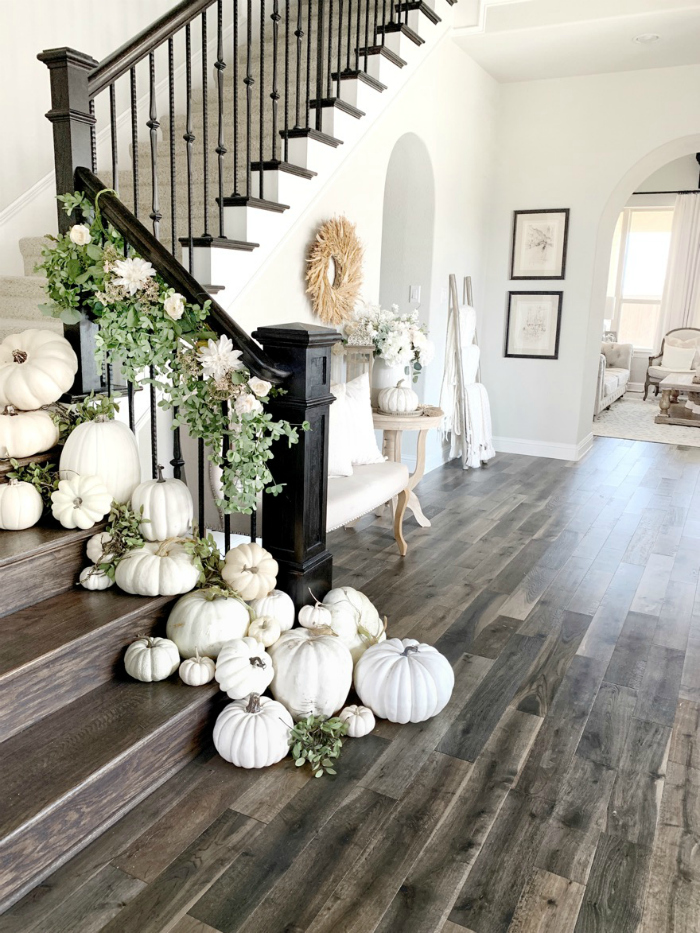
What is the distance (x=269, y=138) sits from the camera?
422cm

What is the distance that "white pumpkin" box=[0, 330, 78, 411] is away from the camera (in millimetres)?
2406

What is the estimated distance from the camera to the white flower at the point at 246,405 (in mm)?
2324

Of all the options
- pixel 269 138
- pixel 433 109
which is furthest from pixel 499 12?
pixel 269 138

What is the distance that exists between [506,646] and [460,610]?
A: 0.37 meters

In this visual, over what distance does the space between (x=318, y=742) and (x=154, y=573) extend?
71cm

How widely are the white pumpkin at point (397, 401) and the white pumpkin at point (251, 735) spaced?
95.2 inches

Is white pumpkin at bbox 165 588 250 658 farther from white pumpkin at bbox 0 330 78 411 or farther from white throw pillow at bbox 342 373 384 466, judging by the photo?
white throw pillow at bbox 342 373 384 466

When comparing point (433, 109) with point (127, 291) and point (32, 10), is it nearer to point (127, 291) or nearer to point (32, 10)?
point (32, 10)

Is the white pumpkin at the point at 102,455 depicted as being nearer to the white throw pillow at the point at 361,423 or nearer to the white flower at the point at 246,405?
the white flower at the point at 246,405

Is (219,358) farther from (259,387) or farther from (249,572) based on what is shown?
(249,572)

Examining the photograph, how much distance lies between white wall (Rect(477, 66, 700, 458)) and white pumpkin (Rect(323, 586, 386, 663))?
437cm

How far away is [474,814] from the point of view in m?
2.01

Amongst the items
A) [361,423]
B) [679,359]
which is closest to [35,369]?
[361,423]

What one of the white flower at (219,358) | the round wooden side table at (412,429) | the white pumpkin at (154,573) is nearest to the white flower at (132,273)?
the white flower at (219,358)
